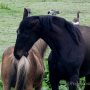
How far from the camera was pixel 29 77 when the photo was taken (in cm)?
767

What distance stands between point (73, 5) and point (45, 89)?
15764 mm

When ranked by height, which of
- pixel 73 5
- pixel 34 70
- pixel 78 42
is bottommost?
pixel 73 5

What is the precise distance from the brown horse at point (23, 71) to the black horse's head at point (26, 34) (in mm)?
144

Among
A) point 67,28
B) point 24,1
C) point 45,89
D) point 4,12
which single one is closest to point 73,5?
point 24,1

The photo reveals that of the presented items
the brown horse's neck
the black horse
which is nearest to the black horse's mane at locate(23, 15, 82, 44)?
the black horse

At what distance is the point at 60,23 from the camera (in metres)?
7.28

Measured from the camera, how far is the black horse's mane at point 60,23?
7078mm

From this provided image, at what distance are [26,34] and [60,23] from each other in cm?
55

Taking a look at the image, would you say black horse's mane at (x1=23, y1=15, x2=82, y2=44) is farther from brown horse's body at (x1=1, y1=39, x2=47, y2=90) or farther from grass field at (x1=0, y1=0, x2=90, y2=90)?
grass field at (x1=0, y1=0, x2=90, y2=90)

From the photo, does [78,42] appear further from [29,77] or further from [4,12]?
[4,12]

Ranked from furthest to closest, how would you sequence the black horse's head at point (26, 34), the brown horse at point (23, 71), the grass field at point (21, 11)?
1. the grass field at point (21, 11)
2. the brown horse at point (23, 71)
3. the black horse's head at point (26, 34)

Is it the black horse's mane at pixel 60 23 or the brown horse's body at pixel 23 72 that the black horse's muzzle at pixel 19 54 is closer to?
the brown horse's body at pixel 23 72

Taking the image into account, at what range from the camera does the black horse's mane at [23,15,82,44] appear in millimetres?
7078

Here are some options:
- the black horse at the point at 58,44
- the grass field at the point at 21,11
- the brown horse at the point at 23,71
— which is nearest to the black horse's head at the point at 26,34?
the black horse at the point at 58,44
